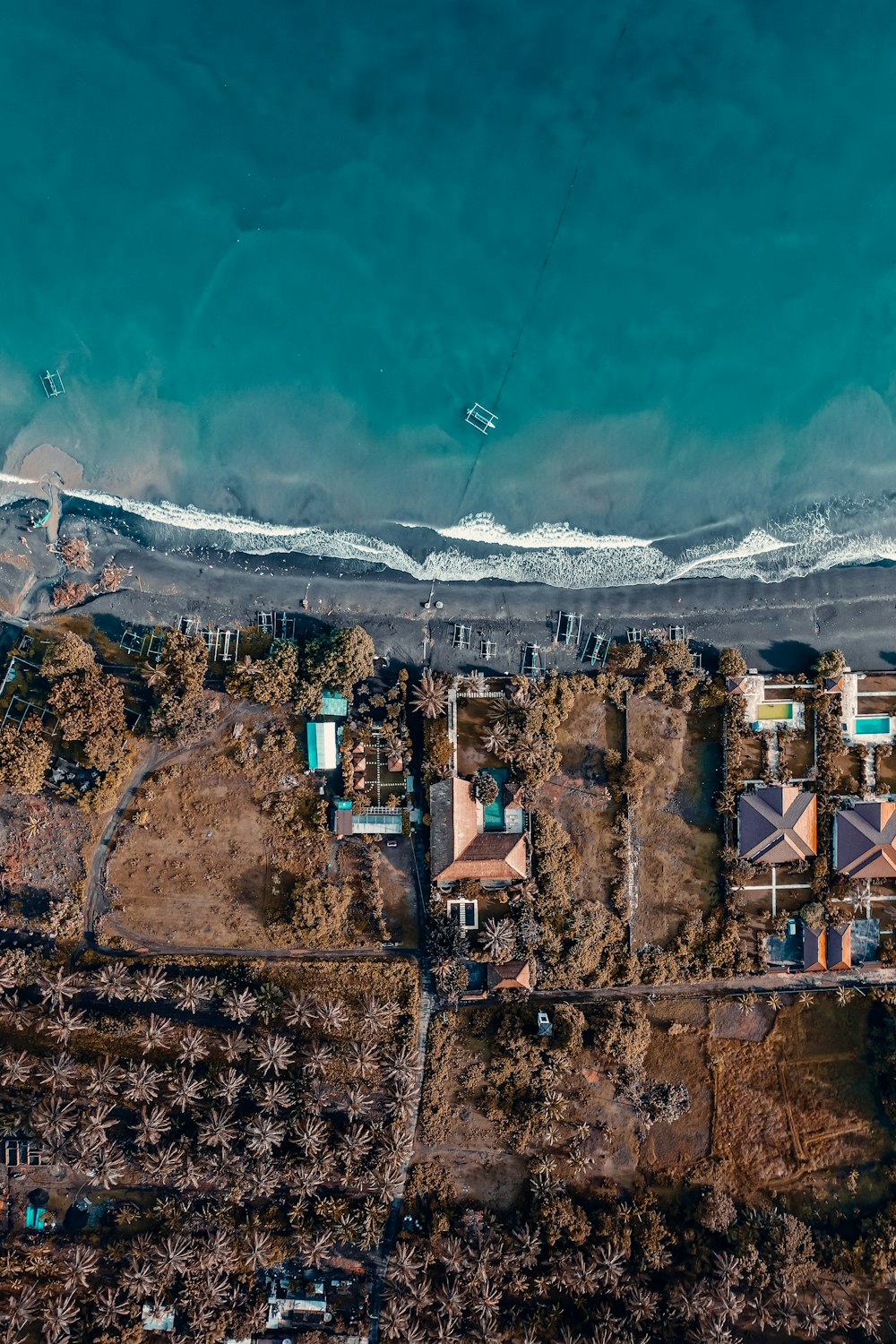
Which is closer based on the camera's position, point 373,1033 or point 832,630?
point 373,1033

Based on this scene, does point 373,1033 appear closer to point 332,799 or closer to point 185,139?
point 332,799

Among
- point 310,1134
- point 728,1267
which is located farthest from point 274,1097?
point 728,1267

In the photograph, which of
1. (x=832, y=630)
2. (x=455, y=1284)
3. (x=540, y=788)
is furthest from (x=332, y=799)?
(x=832, y=630)

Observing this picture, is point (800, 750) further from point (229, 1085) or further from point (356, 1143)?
point (229, 1085)

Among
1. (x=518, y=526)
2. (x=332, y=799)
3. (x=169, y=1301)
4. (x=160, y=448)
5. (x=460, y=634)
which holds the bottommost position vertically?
(x=169, y=1301)

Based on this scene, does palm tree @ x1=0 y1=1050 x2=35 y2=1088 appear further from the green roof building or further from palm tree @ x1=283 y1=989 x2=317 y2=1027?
the green roof building

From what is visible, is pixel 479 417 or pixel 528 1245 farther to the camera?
pixel 479 417

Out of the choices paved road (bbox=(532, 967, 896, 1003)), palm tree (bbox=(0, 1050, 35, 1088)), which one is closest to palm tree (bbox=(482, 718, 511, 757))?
paved road (bbox=(532, 967, 896, 1003))
